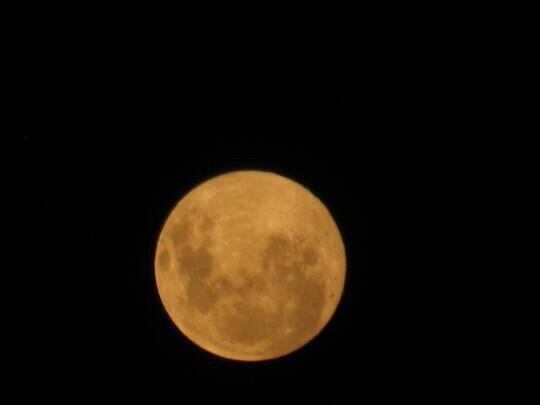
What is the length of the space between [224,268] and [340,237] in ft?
4.02

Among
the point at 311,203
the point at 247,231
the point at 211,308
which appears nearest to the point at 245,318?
the point at 211,308

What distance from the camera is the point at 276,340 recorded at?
22.0 feet

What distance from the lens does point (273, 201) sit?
261 inches

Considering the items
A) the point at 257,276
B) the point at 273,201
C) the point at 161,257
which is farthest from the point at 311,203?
the point at 161,257

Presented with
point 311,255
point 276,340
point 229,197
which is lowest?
point 276,340

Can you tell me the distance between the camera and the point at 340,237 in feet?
23.3

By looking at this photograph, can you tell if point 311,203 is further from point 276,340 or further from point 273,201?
point 276,340

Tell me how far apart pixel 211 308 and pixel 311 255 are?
0.95 metres

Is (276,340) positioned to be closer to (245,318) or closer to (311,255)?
(245,318)

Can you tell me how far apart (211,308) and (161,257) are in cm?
73

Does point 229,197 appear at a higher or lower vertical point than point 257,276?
higher

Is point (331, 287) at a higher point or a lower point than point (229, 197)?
lower

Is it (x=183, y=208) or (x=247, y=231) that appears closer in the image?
(x=247, y=231)

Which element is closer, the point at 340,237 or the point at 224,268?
the point at 224,268
